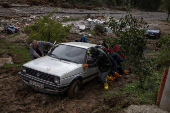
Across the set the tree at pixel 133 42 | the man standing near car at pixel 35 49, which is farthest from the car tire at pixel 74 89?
the man standing near car at pixel 35 49

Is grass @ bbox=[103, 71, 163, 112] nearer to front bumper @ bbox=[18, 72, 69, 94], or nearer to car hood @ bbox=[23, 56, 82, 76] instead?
front bumper @ bbox=[18, 72, 69, 94]

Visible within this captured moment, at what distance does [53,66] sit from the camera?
16.9ft

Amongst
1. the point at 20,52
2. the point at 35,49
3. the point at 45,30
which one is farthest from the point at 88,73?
the point at 20,52

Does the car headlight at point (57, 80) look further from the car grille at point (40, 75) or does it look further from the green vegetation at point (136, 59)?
the green vegetation at point (136, 59)

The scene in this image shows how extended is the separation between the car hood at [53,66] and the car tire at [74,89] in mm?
500

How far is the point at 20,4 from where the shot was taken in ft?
108

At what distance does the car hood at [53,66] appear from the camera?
16.0ft

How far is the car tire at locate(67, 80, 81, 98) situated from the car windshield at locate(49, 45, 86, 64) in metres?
0.74

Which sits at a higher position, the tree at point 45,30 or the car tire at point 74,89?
the tree at point 45,30

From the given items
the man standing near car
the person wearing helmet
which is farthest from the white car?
the man standing near car

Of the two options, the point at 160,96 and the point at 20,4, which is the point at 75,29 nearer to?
the point at 160,96

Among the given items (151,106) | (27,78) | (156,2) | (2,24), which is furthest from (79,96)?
(156,2)

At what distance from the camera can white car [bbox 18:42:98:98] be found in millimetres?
4797

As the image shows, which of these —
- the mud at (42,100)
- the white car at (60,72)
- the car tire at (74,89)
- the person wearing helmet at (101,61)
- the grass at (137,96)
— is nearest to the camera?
the grass at (137,96)
